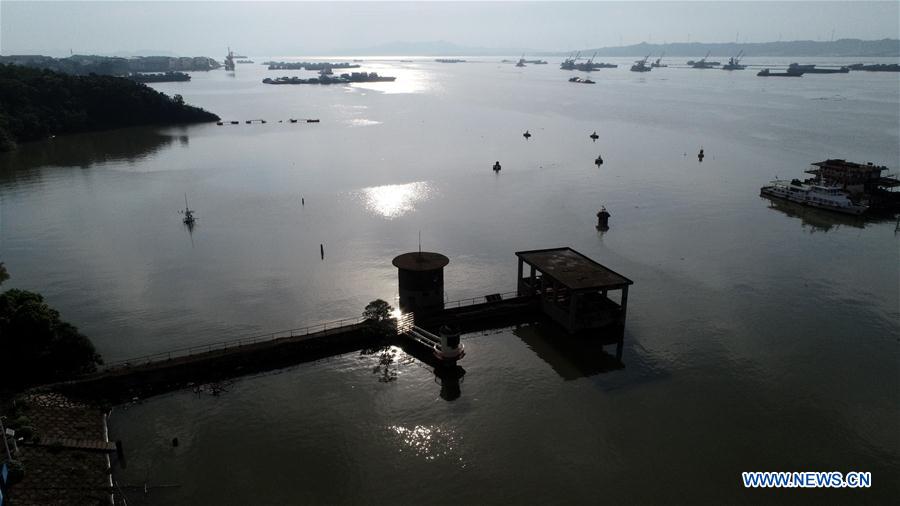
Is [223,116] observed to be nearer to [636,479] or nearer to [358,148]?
[358,148]

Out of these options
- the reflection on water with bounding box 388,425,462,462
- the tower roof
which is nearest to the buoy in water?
the tower roof


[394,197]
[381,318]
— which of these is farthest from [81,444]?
[394,197]

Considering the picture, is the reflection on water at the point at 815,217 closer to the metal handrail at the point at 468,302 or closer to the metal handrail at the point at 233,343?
the metal handrail at the point at 468,302

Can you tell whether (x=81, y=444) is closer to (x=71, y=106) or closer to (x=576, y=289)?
(x=576, y=289)

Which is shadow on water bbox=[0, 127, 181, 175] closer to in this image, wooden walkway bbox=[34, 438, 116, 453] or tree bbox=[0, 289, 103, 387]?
tree bbox=[0, 289, 103, 387]

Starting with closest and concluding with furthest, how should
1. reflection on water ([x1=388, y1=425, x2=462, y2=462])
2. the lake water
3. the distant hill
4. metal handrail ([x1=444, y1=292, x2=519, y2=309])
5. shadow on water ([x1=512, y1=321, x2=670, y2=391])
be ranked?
the lake water, reflection on water ([x1=388, y1=425, x2=462, y2=462]), shadow on water ([x1=512, y1=321, x2=670, y2=391]), metal handrail ([x1=444, y1=292, x2=519, y2=309]), the distant hill

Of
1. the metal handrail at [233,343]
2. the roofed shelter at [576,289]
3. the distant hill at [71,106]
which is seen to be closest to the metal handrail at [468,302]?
the roofed shelter at [576,289]
